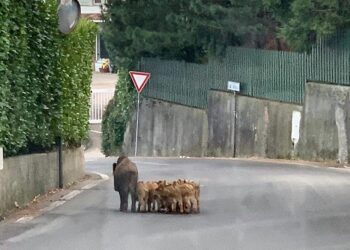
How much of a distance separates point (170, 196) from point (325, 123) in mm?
14341

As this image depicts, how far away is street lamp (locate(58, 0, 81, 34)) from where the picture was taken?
16219 millimetres

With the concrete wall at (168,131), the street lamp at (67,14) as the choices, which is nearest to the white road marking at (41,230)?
the street lamp at (67,14)

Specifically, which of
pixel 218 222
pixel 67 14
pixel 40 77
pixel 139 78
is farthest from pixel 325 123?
pixel 218 222

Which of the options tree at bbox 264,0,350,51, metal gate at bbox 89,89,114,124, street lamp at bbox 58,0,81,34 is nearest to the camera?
street lamp at bbox 58,0,81,34

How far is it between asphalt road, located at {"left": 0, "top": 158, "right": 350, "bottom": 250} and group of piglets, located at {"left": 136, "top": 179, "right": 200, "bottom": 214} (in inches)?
9.5

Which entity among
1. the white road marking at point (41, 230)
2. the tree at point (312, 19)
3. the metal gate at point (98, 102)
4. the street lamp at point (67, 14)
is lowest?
the white road marking at point (41, 230)

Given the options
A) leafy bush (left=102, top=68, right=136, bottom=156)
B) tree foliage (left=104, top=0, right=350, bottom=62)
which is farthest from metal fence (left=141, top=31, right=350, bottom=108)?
leafy bush (left=102, top=68, right=136, bottom=156)

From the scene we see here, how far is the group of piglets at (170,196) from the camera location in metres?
13.8

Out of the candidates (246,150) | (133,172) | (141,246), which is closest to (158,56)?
(246,150)

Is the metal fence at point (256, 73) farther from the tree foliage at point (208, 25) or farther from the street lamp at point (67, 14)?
the street lamp at point (67, 14)

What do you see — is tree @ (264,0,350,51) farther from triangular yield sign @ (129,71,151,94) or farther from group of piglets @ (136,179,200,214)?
group of piglets @ (136,179,200,214)

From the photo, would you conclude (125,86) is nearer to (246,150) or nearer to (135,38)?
(135,38)

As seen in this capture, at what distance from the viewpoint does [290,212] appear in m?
14.1

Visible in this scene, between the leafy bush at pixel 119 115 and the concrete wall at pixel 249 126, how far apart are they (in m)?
5.68
